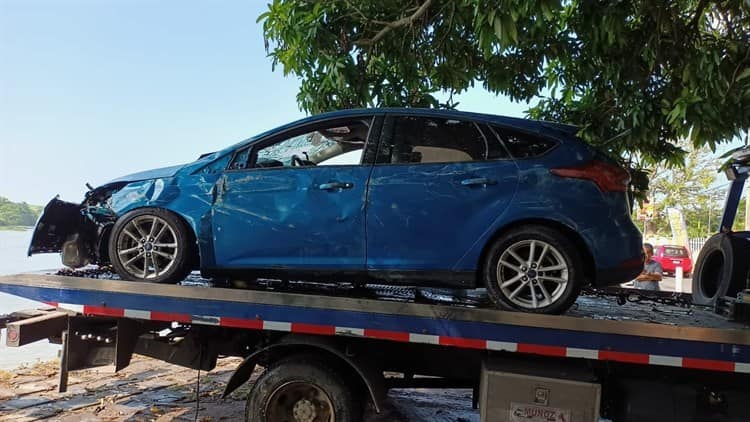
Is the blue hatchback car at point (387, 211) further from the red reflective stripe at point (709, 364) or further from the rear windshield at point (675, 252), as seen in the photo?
the rear windshield at point (675, 252)

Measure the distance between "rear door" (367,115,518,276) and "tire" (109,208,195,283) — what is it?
1.39m

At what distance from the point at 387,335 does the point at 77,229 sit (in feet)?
8.56

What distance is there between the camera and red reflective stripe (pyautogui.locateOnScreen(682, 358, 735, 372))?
3016 millimetres

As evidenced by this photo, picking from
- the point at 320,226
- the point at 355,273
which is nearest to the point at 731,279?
the point at 355,273

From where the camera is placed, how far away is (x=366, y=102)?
19.5ft

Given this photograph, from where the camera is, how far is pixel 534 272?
3311 mm

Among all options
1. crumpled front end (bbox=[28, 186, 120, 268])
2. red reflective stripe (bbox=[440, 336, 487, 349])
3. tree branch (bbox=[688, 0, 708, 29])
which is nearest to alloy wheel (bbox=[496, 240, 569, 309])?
red reflective stripe (bbox=[440, 336, 487, 349])

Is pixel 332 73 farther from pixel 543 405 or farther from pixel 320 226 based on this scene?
pixel 543 405

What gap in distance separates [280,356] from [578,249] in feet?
7.26

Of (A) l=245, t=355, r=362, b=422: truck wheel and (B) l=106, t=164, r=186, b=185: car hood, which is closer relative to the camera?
(A) l=245, t=355, r=362, b=422: truck wheel

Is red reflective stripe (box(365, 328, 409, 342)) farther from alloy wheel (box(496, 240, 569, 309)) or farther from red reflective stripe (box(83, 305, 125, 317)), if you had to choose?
red reflective stripe (box(83, 305, 125, 317))

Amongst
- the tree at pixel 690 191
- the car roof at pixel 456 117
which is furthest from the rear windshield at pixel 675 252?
the car roof at pixel 456 117

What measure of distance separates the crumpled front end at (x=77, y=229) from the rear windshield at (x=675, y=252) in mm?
19994

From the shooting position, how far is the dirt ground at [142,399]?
4.78 m
